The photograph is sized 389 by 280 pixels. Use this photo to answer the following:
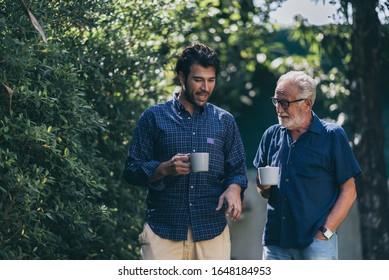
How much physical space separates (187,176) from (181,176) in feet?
0.12

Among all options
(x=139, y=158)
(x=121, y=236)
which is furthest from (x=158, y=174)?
(x=121, y=236)

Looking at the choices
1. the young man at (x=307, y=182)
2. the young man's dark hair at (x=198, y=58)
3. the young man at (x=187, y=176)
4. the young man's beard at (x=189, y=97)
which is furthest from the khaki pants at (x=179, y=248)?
the young man's dark hair at (x=198, y=58)

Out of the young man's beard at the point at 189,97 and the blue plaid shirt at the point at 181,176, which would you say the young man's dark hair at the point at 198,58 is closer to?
the young man's beard at the point at 189,97

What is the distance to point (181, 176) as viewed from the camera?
4.82 meters

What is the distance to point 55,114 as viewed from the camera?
5531 millimetres

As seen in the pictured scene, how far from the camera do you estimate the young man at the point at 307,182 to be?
4.63 metres

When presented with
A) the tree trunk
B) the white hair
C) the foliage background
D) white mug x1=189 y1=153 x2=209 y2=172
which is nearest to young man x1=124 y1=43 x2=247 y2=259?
white mug x1=189 y1=153 x2=209 y2=172

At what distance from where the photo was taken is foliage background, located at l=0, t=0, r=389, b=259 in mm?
5215

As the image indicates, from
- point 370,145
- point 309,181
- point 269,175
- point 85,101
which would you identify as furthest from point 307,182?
point 370,145

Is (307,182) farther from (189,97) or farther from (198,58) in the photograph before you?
(198,58)

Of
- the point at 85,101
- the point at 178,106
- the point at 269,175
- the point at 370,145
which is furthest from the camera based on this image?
the point at 370,145

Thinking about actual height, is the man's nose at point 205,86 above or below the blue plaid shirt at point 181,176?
above

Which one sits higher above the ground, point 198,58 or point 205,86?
point 198,58

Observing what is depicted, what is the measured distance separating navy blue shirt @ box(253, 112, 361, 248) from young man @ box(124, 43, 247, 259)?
0.91 feet
